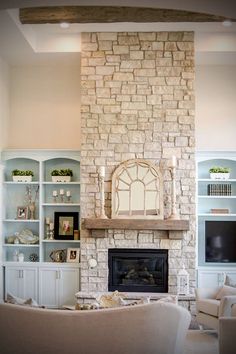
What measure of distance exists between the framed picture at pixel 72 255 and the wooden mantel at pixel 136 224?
85cm

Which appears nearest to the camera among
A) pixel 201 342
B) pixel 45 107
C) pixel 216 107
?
Result: pixel 201 342

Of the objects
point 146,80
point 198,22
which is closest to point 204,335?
point 146,80

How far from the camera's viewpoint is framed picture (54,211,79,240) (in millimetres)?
9359

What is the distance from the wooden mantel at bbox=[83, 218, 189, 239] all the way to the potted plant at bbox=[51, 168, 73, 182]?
1.00m

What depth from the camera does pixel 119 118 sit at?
8.80 m

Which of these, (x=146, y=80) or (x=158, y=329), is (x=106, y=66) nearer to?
(x=146, y=80)

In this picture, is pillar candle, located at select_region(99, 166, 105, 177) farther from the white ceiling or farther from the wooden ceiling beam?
the wooden ceiling beam

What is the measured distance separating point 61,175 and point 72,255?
1.27m

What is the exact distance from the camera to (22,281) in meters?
A: 9.16

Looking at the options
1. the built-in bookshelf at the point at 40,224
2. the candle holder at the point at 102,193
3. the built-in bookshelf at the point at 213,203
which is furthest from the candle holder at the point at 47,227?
the built-in bookshelf at the point at 213,203

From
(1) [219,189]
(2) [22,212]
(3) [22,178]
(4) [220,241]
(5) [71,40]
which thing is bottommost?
(4) [220,241]

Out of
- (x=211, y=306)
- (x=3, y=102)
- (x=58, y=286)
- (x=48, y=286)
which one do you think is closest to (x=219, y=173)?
(x=211, y=306)

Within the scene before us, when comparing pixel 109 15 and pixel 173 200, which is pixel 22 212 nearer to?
pixel 173 200

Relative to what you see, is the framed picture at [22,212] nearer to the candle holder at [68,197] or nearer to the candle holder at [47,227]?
the candle holder at [47,227]
